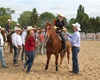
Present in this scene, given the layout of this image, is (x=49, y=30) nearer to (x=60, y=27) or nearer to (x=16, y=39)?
(x=60, y=27)

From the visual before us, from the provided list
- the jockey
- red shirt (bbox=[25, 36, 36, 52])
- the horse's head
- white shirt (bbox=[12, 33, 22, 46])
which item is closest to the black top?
the jockey

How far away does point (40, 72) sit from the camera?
9.79m

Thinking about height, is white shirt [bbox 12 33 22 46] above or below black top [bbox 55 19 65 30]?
below

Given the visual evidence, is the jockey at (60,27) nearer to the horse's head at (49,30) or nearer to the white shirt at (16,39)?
the horse's head at (49,30)

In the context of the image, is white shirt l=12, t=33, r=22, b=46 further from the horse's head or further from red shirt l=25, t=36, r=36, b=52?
the horse's head

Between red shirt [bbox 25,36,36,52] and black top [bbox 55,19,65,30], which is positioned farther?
black top [bbox 55,19,65,30]

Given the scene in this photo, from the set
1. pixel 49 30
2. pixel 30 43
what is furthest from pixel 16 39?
pixel 49 30

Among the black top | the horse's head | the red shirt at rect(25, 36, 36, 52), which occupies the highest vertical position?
the black top

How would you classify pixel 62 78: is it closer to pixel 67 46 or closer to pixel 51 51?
pixel 51 51

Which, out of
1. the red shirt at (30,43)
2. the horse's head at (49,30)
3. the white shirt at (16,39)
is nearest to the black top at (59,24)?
the horse's head at (49,30)

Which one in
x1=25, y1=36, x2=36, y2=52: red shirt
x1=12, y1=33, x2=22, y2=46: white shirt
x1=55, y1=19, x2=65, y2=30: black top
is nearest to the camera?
x1=25, y1=36, x2=36, y2=52: red shirt

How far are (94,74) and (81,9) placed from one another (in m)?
96.1

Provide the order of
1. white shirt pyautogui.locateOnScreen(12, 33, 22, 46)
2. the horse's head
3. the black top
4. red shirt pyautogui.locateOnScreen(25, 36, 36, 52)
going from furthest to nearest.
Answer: white shirt pyautogui.locateOnScreen(12, 33, 22, 46)
the black top
the horse's head
red shirt pyautogui.locateOnScreen(25, 36, 36, 52)

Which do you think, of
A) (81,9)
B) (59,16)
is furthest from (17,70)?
(81,9)
